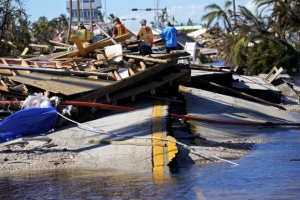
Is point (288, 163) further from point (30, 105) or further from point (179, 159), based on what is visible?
point (30, 105)

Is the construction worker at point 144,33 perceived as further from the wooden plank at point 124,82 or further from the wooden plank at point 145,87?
the wooden plank at point 124,82

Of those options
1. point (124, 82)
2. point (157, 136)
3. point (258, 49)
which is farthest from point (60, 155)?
point (258, 49)

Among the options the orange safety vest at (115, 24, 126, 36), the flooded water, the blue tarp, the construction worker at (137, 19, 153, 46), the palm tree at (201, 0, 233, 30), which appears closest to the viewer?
the flooded water

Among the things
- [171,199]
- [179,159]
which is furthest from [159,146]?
[171,199]

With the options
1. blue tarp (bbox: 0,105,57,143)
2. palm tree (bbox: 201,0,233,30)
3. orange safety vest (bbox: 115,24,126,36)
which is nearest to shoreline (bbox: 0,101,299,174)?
blue tarp (bbox: 0,105,57,143)

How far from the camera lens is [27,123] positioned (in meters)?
11.2

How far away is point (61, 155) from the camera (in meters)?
9.80

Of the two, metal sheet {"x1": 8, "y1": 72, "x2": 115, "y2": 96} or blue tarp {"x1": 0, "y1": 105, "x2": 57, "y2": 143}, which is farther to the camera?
metal sheet {"x1": 8, "y1": 72, "x2": 115, "y2": 96}

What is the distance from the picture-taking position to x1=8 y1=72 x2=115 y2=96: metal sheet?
12.4 metres

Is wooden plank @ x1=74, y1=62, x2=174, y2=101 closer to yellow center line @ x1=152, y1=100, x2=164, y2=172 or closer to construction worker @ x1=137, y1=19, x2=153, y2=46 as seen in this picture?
yellow center line @ x1=152, y1=100, x2=164, y2=172

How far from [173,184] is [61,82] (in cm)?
537

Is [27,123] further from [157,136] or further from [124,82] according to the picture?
[124,82]

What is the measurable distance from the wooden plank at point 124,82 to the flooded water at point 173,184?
3675 mm

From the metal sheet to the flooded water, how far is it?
352 cm
